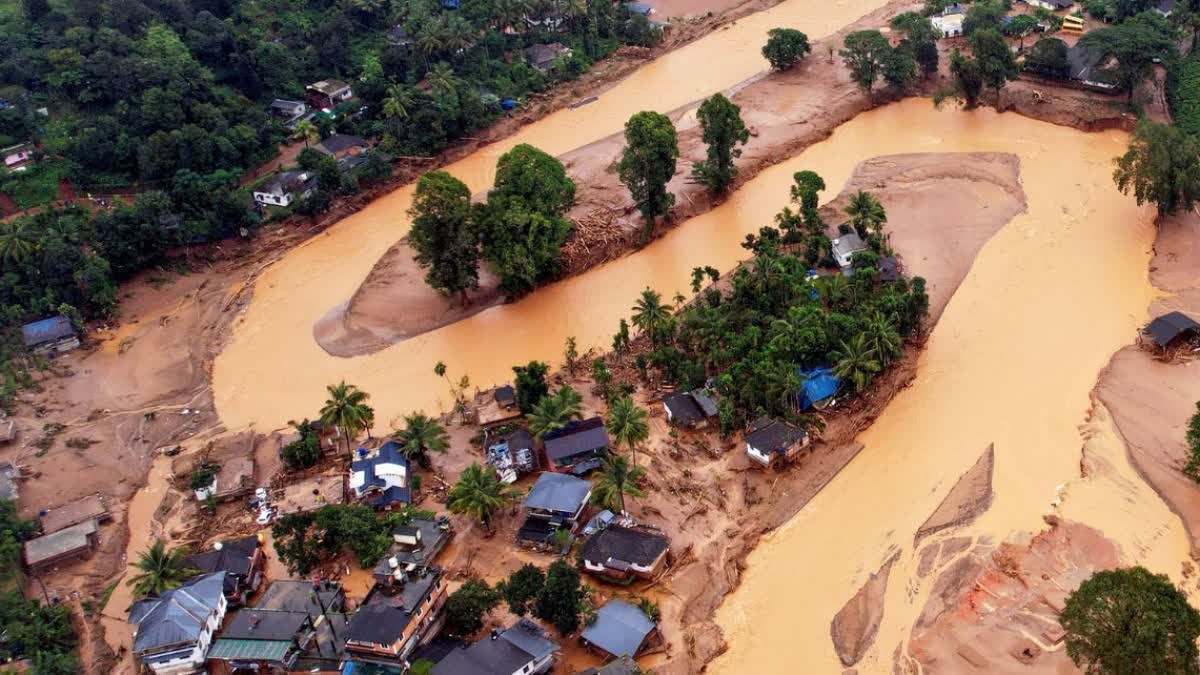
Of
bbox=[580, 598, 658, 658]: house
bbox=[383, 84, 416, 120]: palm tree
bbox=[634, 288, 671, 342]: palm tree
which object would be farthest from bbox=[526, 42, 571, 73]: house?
bbox=[580, 598, 658, 658]: house

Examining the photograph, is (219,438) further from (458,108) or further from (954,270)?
(954,270)

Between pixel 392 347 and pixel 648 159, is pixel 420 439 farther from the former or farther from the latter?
pixel 648 159

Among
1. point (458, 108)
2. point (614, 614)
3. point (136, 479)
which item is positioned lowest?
point (614, 614)

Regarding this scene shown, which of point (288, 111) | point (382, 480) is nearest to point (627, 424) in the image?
point (382, 480)

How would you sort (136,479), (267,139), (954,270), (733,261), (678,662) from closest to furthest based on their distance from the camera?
1. (678,662)
2. (136,479)
3. (954,270)
4. (733,261)
5. (267,139)

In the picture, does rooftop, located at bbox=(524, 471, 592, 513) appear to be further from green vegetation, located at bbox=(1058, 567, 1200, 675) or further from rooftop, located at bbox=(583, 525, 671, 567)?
green vegetation, located at bbox=(1058, 567, 1200, 675)

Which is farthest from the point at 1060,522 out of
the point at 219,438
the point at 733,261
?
the point at 219,438

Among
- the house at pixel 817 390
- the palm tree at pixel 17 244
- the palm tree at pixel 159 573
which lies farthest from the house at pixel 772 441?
the palm tree at pixel 17 244
